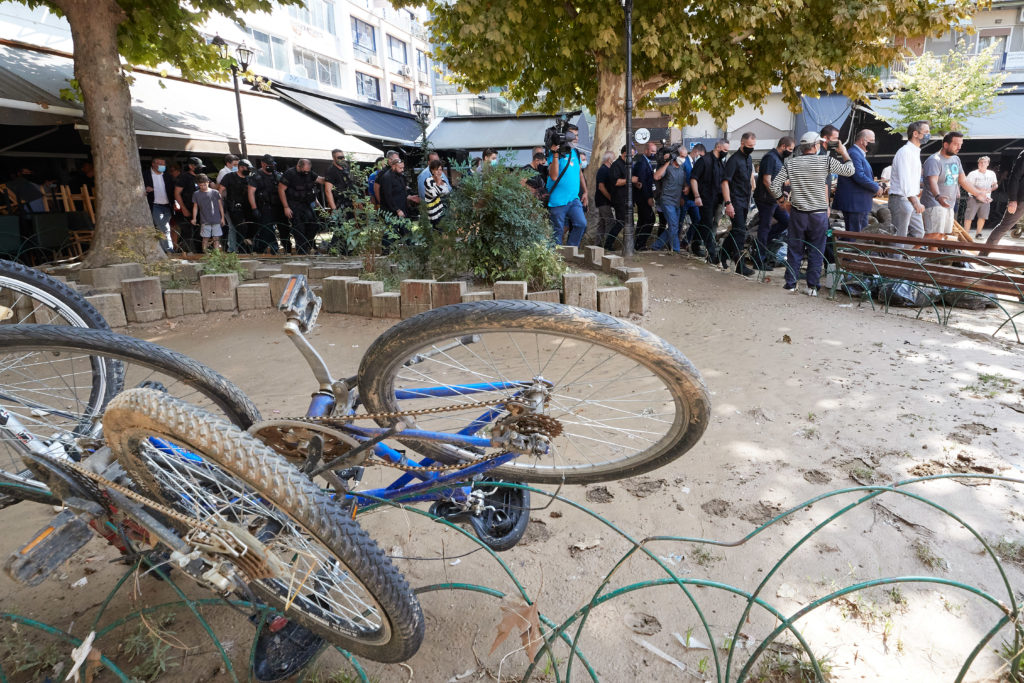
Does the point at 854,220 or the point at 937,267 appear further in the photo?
the point at 854,220

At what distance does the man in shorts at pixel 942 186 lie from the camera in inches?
304

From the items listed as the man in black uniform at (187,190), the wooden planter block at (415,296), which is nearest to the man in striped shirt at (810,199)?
the wooden planter block at (415,296)

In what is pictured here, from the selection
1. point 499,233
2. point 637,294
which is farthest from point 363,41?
point 637,294

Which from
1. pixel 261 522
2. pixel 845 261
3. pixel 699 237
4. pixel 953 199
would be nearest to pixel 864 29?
pixel 953 199

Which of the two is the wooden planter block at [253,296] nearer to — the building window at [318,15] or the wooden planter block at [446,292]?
the wooden planter block at [446,292]

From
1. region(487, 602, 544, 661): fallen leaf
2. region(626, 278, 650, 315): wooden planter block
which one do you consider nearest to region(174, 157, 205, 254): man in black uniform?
region(626, 278, 650, 315): wooden planter block

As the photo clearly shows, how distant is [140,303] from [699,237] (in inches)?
301

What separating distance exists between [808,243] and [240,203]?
27.2ft

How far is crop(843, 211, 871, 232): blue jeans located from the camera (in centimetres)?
788

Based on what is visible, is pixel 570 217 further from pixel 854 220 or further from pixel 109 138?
pixel 109 138

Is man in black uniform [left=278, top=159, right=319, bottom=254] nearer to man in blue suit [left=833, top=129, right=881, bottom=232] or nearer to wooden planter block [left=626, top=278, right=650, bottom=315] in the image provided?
wooden planter block [left=626, top=278, right=650, bottom=315]

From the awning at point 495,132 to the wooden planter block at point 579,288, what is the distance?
1717 centimetres

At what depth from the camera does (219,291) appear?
674 cm

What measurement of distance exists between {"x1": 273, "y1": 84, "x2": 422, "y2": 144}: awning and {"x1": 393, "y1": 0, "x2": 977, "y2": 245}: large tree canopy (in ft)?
25.8
